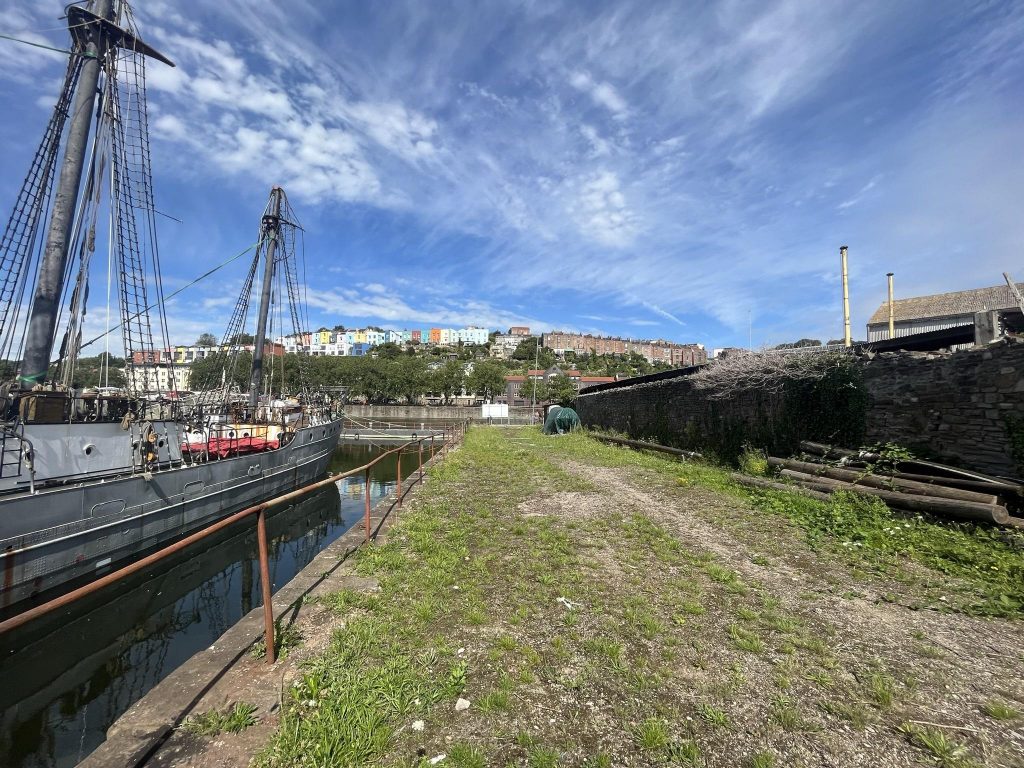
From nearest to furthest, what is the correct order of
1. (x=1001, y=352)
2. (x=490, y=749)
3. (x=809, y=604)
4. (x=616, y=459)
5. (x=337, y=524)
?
(x=490, y=749) < (x=809, y=604) < (x=1001, y=352) < (x=337, y=524) < (x=616, y=459)

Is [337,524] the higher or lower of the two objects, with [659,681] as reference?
lower

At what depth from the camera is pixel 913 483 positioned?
6711mm

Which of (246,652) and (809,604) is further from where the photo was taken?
(809,604)

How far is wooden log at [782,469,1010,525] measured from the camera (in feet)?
18.1

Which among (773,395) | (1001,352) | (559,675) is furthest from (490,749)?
(773,395)

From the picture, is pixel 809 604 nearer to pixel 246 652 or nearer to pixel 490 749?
pixel 490 749

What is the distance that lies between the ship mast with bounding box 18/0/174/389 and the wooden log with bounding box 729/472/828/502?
13485 millimetres

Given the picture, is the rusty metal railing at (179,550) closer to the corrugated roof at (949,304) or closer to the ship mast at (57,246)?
the ship mast at (57,246)

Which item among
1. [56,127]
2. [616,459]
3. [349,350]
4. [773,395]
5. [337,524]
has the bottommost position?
[337,524]

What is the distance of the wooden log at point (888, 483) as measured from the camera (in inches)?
235

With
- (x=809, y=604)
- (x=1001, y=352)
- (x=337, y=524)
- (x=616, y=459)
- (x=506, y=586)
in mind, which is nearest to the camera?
(x=809, y=604)

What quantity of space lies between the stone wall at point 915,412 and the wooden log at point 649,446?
0.66m

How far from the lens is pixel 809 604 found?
425cm

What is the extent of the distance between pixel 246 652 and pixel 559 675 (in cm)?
229
